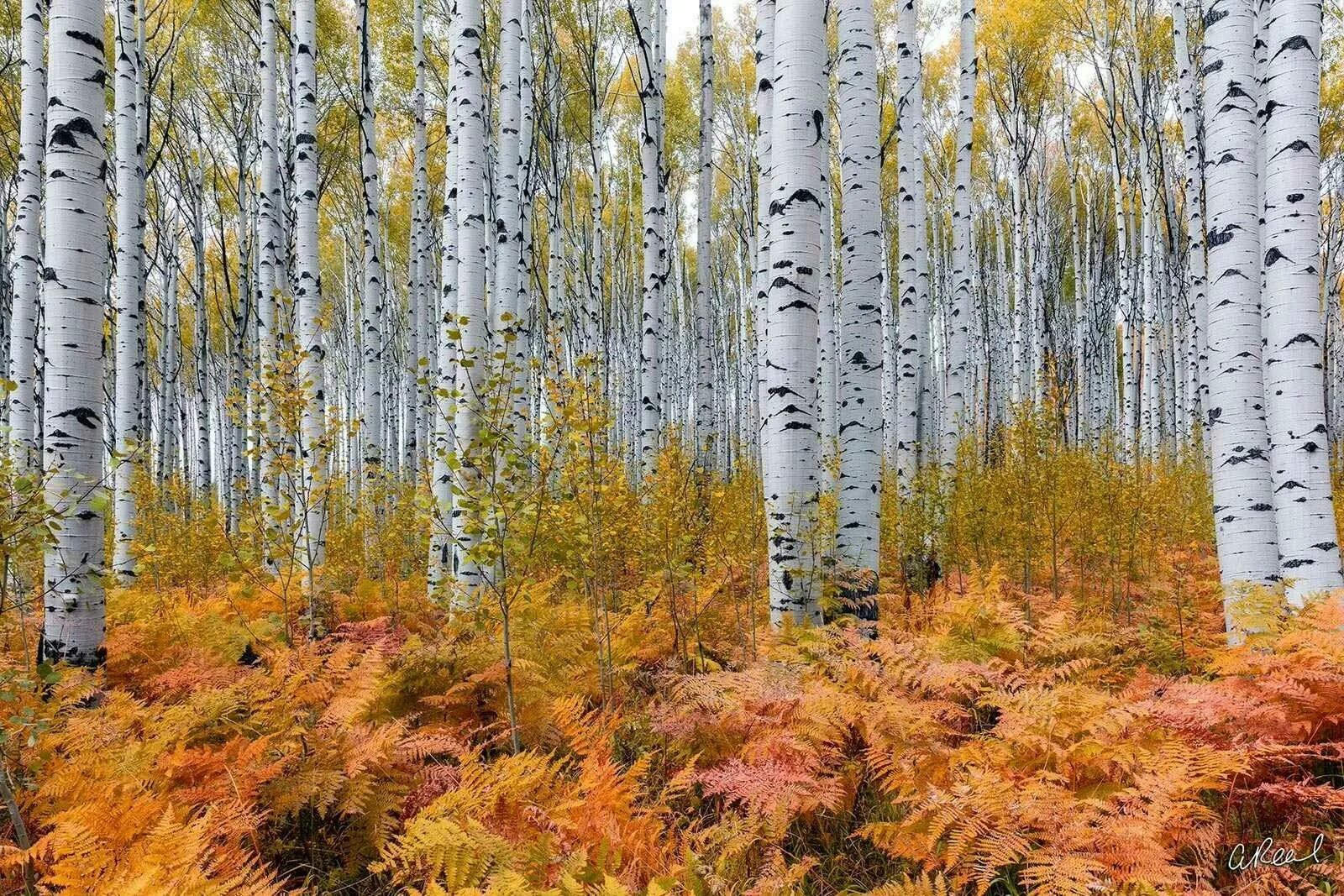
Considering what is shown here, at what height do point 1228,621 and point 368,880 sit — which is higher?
point 1228,621

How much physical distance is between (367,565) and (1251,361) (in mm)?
7184

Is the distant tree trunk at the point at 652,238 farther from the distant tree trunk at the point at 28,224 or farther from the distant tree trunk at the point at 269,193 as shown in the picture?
the distant tree trunk at the point at 28,224

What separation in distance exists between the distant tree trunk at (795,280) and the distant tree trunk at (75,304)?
3170 millimetres

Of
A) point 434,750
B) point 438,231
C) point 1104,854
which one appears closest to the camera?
point 1104,854

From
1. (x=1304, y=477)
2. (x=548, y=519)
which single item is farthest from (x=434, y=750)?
(x=1304, y=477)

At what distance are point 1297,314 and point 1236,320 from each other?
23cm

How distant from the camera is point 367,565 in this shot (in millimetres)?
6855

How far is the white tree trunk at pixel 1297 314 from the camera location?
3316mm

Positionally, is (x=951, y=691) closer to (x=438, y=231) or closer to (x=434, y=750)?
(x=434, y=750)

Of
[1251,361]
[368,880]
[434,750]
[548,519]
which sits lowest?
[368,880]

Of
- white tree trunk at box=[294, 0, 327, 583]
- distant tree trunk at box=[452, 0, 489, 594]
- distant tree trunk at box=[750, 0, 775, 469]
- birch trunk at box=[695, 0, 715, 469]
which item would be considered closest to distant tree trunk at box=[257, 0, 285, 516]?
white tree trunk at box=[294, 0, 327, 583]

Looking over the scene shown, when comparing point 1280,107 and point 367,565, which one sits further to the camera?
point 367,565
